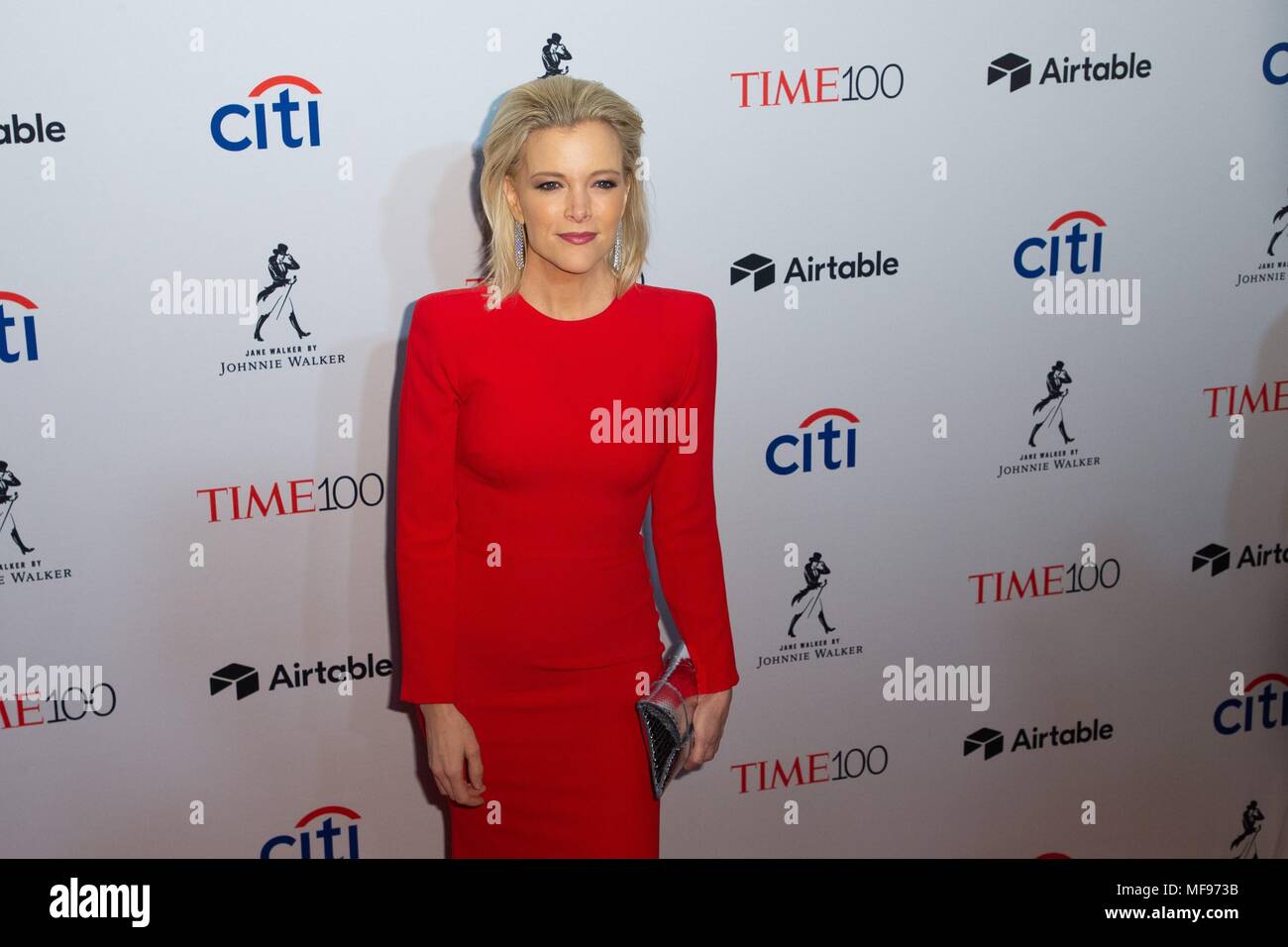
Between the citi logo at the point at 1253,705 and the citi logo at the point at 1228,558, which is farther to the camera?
the citi logo at the point at 1253,705

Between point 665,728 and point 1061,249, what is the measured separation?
179cm

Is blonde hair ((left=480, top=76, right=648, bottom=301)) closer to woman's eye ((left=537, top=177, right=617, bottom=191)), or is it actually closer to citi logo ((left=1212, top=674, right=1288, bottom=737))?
woman's eye ((left=537, top=177, right=617, bottom=191))

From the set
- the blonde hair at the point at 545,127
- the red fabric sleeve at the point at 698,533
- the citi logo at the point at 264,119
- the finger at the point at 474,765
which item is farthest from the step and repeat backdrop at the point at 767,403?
Answer: the finger at the point at 474,765

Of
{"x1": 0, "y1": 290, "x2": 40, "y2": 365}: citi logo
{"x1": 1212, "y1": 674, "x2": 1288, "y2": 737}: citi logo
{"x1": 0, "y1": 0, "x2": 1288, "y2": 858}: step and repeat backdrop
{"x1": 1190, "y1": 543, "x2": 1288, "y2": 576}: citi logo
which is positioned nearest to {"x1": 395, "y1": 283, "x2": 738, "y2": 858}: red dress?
{"x1": 0, "y1": 0, "x2": 1288, "y2": 858}: step and repeat backdrop

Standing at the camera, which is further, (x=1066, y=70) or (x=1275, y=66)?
(x=1275, y=66)

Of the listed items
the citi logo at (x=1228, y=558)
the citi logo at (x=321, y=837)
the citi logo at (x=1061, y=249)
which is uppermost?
the citi logo at (x=1061, y=249)

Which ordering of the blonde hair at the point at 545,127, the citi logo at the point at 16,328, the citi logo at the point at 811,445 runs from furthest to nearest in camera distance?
1. the citi logo at the point at 811,445
2. the citi logo at the point at 16,328
3. the blonde hair at the point at 545,127

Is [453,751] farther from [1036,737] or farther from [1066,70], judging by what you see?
[1066,70]

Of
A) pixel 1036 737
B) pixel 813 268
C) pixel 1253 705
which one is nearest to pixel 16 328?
pixel 813 268

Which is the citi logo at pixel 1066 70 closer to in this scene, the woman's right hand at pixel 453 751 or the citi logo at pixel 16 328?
the woman's right hand at pixel 453 751

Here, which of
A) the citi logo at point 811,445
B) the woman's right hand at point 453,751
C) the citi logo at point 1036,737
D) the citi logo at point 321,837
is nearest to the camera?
the woman's right hand at point 453,751

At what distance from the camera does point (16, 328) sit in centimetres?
280

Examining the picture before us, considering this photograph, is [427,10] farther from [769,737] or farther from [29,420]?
[769,737]

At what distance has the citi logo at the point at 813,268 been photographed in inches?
126
